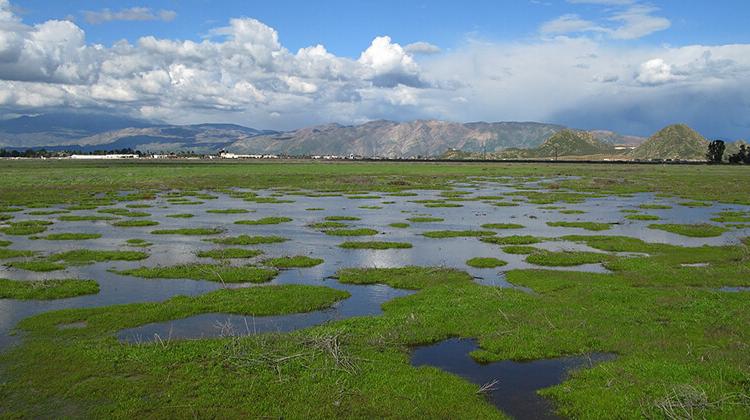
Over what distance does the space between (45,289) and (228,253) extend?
12605 millimetres

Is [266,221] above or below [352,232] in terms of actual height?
above

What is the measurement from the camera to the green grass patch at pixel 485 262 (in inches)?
1406

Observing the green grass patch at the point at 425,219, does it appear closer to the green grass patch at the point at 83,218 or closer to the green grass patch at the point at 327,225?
the green grass patch at the point at 327,225

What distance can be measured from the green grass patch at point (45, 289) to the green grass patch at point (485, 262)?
2276cm

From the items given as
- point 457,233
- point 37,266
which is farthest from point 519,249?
point 37,266

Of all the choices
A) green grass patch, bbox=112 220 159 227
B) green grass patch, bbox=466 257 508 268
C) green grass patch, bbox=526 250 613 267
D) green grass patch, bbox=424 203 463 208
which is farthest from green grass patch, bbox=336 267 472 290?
green grass patch, bbox=424 203 463 208

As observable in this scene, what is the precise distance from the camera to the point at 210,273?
32.9 m

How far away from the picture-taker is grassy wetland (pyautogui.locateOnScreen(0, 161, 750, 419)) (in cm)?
1662

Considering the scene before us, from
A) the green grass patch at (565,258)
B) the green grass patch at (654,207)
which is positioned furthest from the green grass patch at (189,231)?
the green grass patch at (654,207)

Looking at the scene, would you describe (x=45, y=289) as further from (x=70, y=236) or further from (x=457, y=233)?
(x=457, y=233)

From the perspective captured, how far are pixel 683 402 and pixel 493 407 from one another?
215 inches

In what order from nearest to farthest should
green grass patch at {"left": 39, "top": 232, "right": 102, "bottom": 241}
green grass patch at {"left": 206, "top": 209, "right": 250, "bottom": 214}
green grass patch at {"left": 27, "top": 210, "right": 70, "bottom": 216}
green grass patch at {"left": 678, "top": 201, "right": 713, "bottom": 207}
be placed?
1. green grass patch at {"left": 39, "top": 232, "right": 102, "bottom": 241}
2. green grass patch at {"left": 27, "top": 210, "right": 70, "bottom": 216}
3. green grass patch at {"left": 206, "top": 209, "right": 250, "bottom": 214}
4. green grass patch at {"left": 678, "top": 201, "right": 713, "bottom": 207}

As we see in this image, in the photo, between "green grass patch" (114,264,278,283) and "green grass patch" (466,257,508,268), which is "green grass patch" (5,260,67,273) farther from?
"green grass patch" (466,257,508,268)

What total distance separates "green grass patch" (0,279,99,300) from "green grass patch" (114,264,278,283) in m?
3.31
